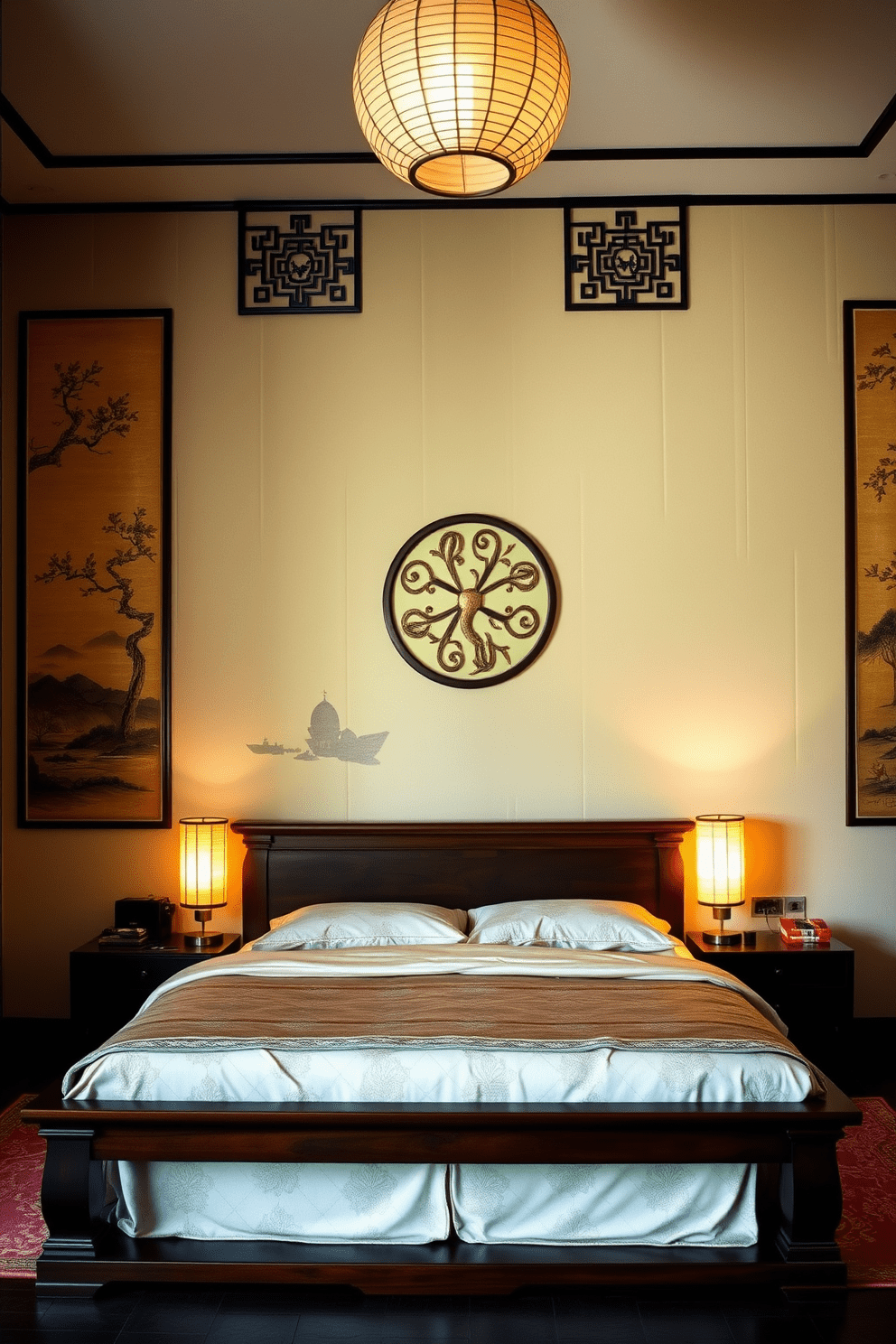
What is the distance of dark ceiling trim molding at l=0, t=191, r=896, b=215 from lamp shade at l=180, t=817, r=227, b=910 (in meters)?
2.29

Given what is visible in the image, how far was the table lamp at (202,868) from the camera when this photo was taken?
151 inches

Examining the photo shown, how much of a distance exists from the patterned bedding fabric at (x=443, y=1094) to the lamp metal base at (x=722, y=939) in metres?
1.10

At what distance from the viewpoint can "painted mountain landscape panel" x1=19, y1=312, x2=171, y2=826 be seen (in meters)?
4.05

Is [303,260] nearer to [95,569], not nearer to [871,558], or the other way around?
[95,569]

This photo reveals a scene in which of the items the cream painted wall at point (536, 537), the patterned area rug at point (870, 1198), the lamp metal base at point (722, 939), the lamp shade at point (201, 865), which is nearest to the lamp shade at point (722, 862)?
the lamp metal base at point (722, 939)

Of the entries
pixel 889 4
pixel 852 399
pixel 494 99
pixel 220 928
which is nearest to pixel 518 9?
pixel 494 99

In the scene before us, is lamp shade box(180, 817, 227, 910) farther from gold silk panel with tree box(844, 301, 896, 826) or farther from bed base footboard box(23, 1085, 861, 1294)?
gold silk panel with tree box(844, 301, 896, 826)

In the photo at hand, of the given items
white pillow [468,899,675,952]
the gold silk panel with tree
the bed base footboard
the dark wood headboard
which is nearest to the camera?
the bed base footboard

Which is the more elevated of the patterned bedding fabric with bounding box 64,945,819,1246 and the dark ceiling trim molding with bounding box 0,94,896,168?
the dark ceiling trim molding with bounding box 0,94,896,168

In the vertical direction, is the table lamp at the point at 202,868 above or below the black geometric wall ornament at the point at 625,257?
below

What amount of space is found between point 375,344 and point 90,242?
1.15 metres

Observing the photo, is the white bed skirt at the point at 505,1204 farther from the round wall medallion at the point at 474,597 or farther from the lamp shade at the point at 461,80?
the lamp shade at the point at 461,80

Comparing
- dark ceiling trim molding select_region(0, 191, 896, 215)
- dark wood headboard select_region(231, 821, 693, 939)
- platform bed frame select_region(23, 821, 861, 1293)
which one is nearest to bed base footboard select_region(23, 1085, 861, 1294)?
platform bed frame select_region(23, 821, 861, 1293)

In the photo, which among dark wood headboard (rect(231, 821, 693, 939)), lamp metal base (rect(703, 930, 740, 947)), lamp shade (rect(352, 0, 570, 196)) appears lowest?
lamp metal base (rect(703, 930, 740, 947))
